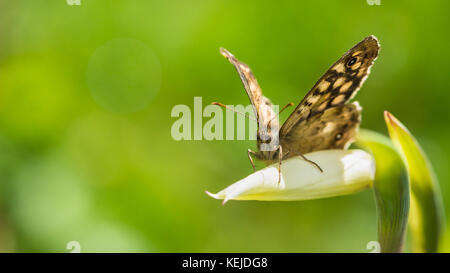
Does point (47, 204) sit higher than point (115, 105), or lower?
lower

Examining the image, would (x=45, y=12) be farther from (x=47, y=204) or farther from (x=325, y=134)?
(x=325, y=134)

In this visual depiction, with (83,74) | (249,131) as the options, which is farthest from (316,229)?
(83,74)

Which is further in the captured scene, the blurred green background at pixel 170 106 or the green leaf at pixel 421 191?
the blurred green background at pixel 170 106

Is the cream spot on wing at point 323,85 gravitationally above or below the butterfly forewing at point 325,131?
above

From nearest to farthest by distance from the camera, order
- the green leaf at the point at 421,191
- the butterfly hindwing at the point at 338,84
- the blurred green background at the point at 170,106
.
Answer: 1. the green leaf at the point at 421,191
2. the butterfly hindwing at the point at 338,84
3. the blurred green background at the point at 170,106

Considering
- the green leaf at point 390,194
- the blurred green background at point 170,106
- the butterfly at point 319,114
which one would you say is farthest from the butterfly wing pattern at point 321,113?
the blurred green background at point 170,106

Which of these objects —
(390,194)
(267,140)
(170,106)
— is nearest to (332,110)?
(267,140)

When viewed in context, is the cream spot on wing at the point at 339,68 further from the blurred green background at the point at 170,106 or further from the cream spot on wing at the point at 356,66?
the blurred green background at the point at 170,106
